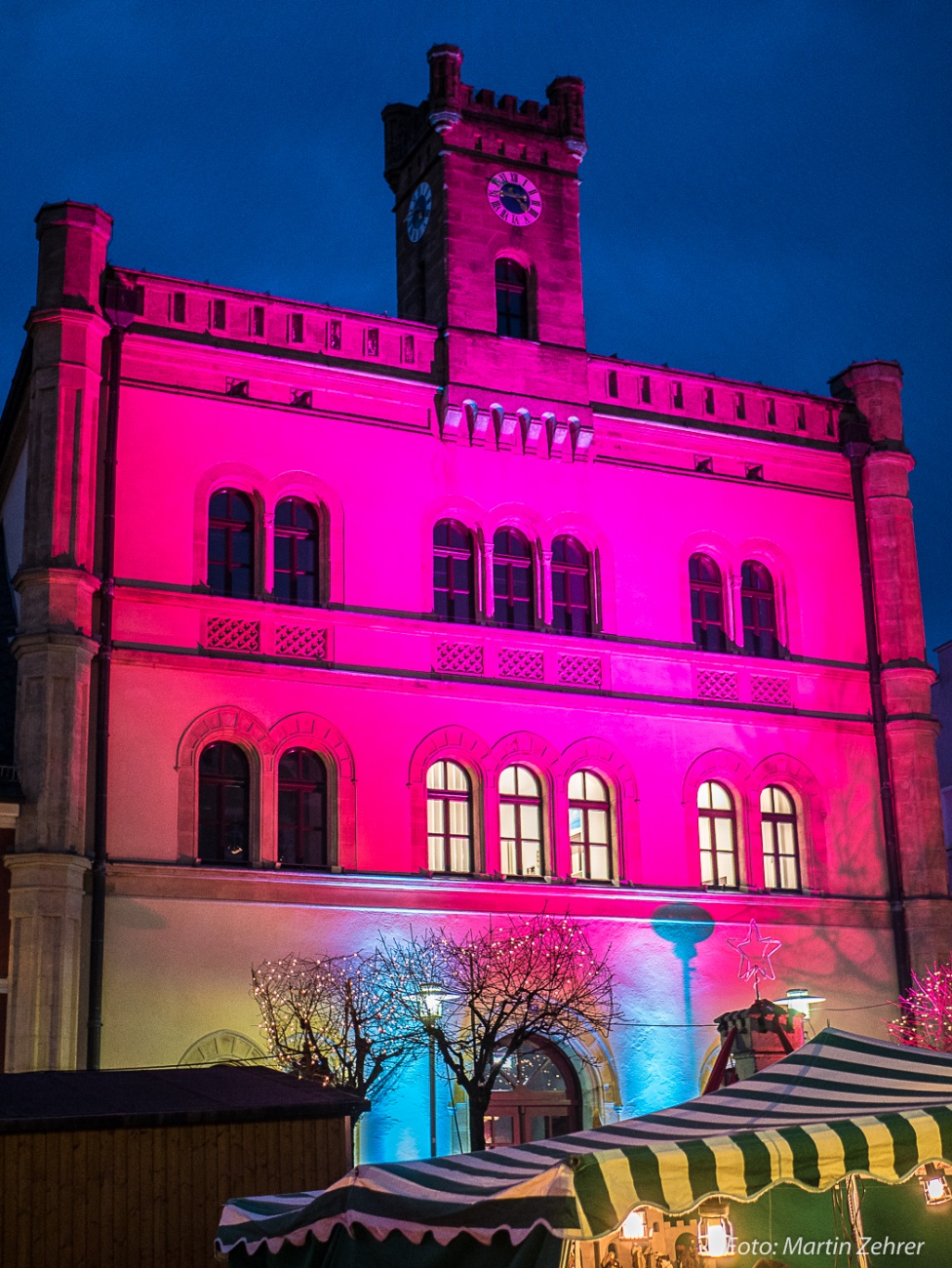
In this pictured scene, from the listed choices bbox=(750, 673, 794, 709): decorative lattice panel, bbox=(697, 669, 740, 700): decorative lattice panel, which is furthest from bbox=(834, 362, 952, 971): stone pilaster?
bbox=(697, 669, 740, 700): decorative lattice panel

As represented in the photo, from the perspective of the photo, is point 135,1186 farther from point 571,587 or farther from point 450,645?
point 571,587

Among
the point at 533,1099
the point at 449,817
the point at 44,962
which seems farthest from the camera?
the point at 449,817

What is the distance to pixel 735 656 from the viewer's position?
28000 millimetres

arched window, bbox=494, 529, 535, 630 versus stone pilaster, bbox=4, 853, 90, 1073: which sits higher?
arched window, bbox=494, 529, 535, 630

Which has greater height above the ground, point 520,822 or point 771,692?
point 771,692

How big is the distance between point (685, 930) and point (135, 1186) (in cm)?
1410

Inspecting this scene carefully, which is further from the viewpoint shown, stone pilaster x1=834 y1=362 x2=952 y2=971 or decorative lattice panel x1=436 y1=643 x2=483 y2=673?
stone pilaster x1=834 y1=362 x2=952 y2=971

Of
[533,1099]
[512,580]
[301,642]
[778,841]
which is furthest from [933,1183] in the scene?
[778,841]

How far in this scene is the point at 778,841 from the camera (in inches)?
1091

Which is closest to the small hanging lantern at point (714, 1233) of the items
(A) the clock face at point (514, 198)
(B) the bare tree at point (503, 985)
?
(B) the bare tree at point (503, 985)

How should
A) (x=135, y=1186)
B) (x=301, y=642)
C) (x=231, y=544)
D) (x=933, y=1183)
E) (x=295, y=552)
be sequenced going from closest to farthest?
(x=933, y=1183)
(x=135, y=1186)
(x=301, y=642)
(x=231, y=544)
(x=295, y=552)

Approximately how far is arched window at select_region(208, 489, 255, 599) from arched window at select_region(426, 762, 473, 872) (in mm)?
3962

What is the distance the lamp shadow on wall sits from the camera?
25875 mm

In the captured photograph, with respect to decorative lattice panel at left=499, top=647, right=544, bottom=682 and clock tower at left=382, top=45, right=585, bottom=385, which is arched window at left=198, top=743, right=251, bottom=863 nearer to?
decorative lattice panel at left=499, top=647, right=544, bottom=682
